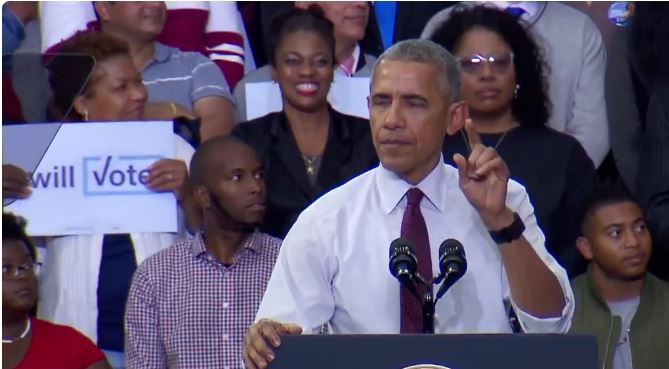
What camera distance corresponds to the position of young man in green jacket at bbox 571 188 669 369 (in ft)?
16.5

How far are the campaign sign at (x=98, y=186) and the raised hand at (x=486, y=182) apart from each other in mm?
2177

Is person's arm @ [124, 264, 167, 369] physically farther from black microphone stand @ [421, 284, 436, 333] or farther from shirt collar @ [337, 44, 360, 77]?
black microphone stand @ [421, 284, 436, 333]

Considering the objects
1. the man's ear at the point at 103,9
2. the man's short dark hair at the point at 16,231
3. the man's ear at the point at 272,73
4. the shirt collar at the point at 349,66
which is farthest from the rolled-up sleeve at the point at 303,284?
the man's ear at the point at 103,9

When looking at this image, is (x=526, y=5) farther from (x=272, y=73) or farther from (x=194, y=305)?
(x=194, y=305)

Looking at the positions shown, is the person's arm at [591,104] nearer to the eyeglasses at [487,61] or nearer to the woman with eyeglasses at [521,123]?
the woman with eyeglasses at [521,123]

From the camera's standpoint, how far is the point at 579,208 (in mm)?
5414

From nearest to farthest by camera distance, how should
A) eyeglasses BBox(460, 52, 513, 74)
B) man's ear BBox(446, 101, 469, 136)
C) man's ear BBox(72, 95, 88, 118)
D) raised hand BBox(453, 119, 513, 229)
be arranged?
raised hand BBox(453, 119, 513, 229) → man's ear BBox(446, 101, 469, 136) → eyeglasses BBox(460, 52, 513, 74) → man's ear BBox(72, 95, 88, 118)

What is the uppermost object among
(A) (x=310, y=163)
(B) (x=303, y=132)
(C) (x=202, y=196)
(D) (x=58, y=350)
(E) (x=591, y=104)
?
(E) (x=591, y=104)

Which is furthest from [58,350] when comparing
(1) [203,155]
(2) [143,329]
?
(1) [203,155]

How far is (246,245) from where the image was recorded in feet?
17.3

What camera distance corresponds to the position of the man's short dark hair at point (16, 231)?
205 inches

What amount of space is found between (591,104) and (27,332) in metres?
2.45

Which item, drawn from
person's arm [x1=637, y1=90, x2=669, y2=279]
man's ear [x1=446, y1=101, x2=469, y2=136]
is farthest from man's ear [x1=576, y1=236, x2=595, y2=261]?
man's ear [x1=446, y1=101, x2=469, y2=136]

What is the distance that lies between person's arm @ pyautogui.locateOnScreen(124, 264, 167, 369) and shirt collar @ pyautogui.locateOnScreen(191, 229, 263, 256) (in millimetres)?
A: 209
